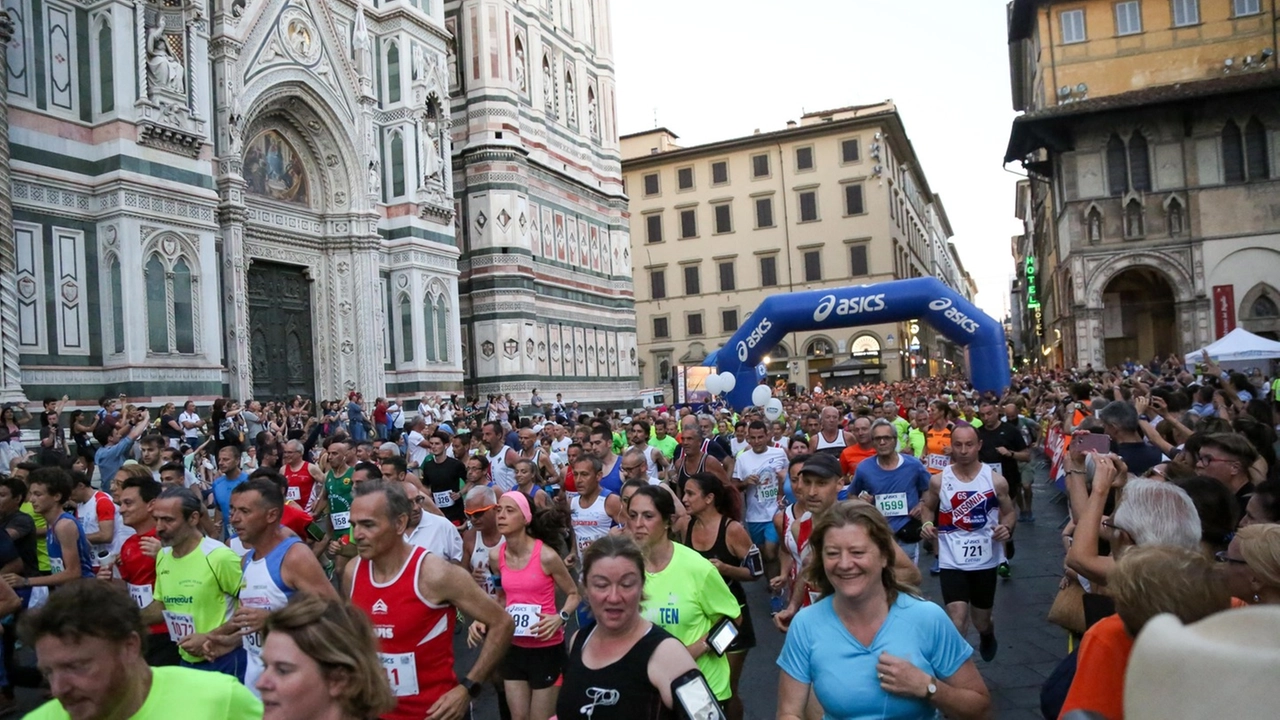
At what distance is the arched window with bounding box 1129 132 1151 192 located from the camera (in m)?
34.1

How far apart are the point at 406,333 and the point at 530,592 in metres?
20.9

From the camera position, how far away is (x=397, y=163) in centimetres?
2572

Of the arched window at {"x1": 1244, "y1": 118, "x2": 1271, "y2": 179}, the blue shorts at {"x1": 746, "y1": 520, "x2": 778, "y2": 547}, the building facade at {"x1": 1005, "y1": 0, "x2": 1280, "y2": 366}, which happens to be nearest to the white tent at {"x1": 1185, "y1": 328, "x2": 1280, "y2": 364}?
the building facade at {"x1": 1005, "y1": 0, "x2": 1280, "y2": 366}

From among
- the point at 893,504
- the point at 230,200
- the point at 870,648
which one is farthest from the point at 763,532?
the point at 230,200

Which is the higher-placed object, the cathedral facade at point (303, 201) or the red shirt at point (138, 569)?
the cathedral facade at point (303, 201)

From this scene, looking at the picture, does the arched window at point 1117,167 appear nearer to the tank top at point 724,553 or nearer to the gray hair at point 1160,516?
the tank top at point 724,553

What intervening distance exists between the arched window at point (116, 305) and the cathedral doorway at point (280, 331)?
4.38 meters

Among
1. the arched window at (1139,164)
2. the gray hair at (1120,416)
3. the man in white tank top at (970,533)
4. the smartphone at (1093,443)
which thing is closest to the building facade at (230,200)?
the man in white tank top at (970,533)

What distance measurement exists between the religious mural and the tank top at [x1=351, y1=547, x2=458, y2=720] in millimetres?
19985

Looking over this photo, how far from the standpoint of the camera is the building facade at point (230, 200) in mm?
16750

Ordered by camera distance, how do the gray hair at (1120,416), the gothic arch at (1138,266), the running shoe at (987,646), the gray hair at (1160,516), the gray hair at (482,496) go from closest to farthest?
the gray hair at (1160,516), the gray hair at (1120,416), the gray hair at (482,496), the running shoe at (987,646), the gothic arch at (1138,266)

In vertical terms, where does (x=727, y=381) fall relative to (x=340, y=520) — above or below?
above

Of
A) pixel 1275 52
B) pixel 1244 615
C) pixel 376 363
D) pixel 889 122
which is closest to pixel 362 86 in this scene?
pixel 376 363

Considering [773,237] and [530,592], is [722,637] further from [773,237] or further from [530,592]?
[773,237]
